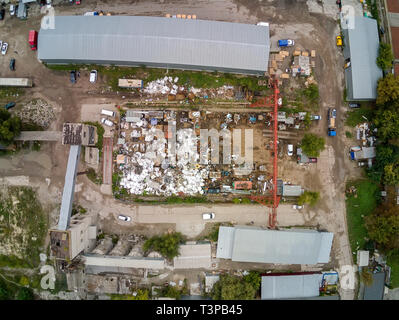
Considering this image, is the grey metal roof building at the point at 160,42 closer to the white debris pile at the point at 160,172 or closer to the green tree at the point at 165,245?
the white debris pile at the point at 160,172

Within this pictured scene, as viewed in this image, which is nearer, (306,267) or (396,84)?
(396,84)

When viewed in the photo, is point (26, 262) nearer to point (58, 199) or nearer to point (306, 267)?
point (58, 199)

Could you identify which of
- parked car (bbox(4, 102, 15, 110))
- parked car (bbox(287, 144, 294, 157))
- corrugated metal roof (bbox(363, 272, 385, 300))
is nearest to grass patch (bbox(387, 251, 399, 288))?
corrugated metal roof (bbox(363, 272, 385, 300))

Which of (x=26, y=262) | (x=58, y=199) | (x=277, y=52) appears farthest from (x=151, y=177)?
(x=277, y=52)

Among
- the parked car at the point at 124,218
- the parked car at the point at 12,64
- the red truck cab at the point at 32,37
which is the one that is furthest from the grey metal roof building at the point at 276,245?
the parked car at the point at 12,64

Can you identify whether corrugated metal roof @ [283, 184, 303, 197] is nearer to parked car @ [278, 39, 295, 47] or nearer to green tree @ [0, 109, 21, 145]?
parked car @ [278, 39, 295, 47]

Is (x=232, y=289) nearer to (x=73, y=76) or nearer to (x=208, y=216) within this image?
(x=208, y=216)
